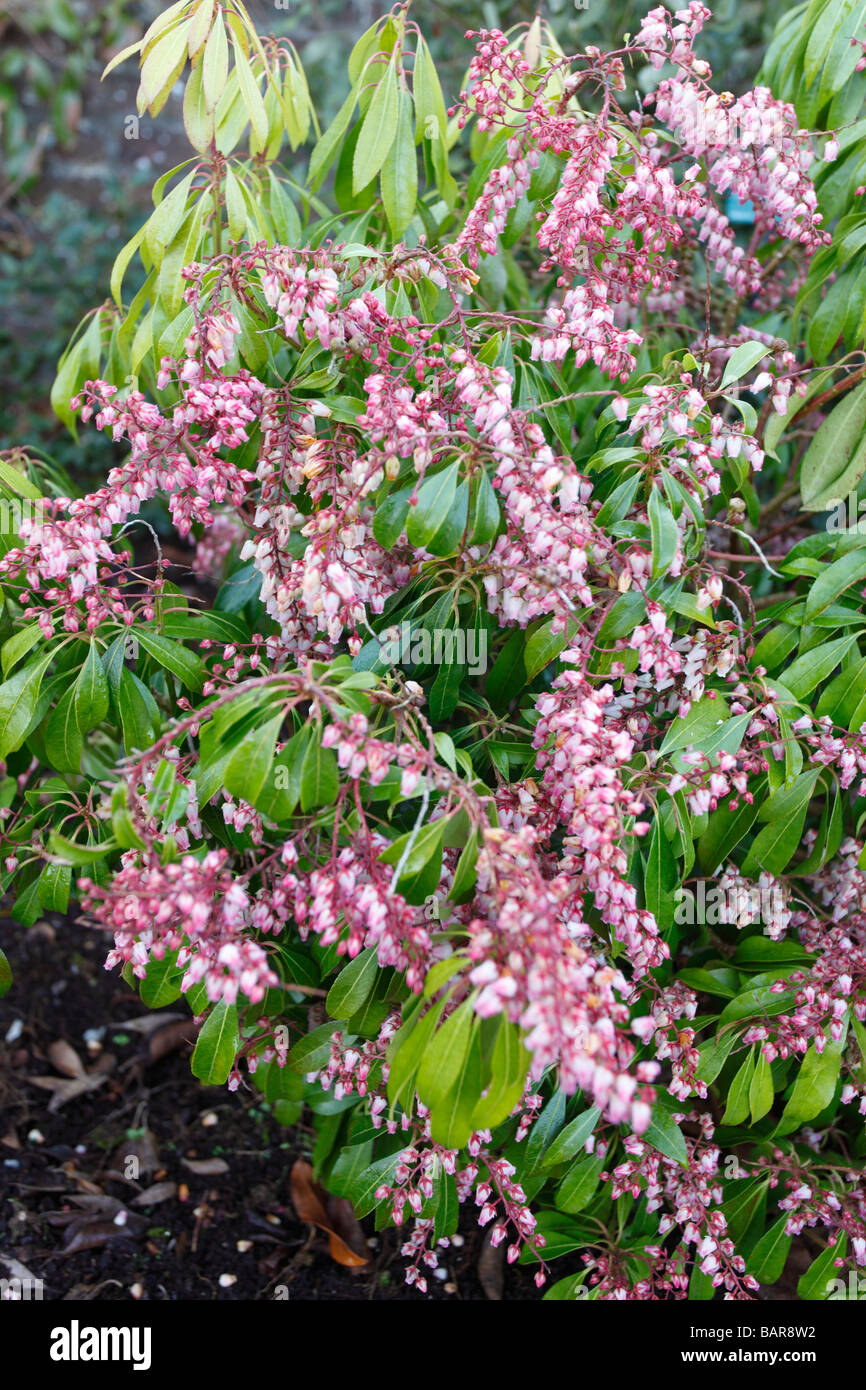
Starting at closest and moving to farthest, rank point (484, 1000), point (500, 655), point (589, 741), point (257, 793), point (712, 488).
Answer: point (484, 1000) → point (257, 793) → point (589, 741) → point (712, 488) → point (500, 655)

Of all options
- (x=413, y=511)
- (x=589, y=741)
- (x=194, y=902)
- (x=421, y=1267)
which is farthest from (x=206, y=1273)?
(x=413, y=511)

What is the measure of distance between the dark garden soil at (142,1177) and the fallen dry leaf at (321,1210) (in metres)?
0.03

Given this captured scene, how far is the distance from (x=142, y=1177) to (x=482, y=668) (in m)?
1.65

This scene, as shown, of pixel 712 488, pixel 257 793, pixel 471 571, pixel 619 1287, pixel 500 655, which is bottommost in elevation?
pixel 619 1287

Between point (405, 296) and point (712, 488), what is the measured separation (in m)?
0.62

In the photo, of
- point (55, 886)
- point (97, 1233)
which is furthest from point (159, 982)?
point (97, 1233)

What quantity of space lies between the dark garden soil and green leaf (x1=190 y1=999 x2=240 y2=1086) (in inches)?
37.0

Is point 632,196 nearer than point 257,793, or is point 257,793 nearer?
point 257,793

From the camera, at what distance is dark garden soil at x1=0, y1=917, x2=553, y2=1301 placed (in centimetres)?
239

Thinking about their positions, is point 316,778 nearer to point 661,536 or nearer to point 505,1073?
point 505,1073

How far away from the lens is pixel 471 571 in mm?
1752

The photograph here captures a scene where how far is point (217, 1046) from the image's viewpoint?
1.74 meters

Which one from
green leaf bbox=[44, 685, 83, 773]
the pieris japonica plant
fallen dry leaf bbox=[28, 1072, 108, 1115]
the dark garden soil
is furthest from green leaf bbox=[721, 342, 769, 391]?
fallen dry leaf bbox=[28, 1072, 108, 1115]
